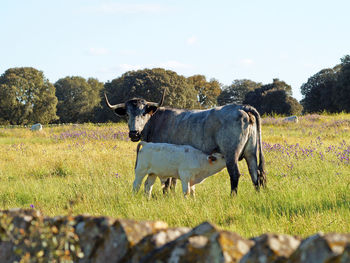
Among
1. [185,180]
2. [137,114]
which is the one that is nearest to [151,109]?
[137,114]

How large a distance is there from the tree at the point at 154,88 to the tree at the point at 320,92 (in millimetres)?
20183

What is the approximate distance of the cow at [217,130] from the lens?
771 cm

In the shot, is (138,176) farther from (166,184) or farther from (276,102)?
(276,102)

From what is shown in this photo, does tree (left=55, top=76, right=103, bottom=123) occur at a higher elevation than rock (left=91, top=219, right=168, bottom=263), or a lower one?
higher

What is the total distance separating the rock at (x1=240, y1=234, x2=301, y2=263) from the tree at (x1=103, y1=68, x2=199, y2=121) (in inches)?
1941

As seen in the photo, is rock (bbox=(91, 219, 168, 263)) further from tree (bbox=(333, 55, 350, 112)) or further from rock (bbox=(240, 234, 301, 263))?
tree (bbox=(333, 55, 350, 112))

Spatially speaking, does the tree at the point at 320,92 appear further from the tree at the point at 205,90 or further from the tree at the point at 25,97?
the tree at the point at 25,97

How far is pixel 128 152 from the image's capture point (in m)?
16.0

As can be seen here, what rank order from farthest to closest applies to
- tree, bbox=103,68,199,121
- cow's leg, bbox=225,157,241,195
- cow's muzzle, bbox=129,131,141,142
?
1. tree, bbox=103,68,199,121
2. cow's muzzle, bbox=129,131,141,142
3. cow's leg, bbox=225,157,241,195

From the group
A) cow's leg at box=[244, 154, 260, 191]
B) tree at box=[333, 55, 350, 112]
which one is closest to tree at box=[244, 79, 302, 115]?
tree at box=[333, 55, 350, 112]

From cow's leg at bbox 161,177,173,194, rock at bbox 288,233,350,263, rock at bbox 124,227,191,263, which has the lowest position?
cow's leg at bbox 161,177,173,194

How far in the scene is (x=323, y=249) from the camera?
1832 mm

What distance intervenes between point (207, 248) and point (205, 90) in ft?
269

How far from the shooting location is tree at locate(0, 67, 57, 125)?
199 ft
